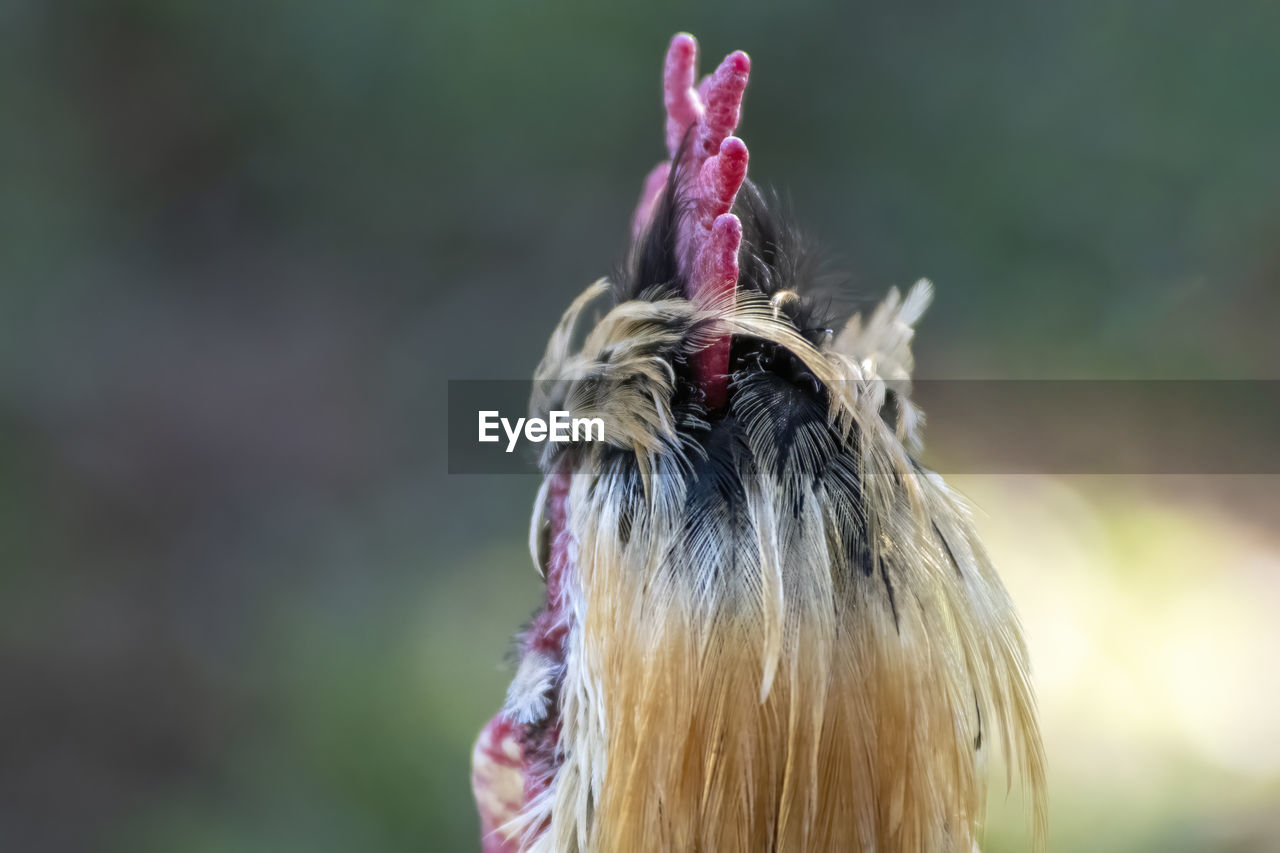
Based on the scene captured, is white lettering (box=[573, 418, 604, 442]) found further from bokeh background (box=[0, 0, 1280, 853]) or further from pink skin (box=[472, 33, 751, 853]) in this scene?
bokeh background (box=[0, 0, 1280, 853])

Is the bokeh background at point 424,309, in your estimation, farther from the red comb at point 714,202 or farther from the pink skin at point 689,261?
the red comb at point 714,202

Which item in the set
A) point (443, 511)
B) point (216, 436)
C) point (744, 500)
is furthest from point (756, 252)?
point (216, 436)

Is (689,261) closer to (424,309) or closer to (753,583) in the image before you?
(753,583)

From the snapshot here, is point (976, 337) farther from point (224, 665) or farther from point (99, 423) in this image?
point (99, 423)

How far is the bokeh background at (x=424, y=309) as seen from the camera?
1677mm

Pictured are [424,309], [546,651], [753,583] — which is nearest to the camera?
[753,583]

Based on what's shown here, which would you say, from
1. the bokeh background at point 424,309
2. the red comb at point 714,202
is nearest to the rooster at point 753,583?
the red comb at point 714,202

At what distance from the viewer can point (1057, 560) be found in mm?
1741

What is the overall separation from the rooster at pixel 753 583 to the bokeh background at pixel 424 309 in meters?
1.17

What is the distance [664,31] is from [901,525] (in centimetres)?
166

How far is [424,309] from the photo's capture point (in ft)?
6.56

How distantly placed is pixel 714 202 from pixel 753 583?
223 mm

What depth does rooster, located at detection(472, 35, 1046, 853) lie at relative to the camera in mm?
490

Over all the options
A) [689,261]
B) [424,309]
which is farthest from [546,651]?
[424,309]
